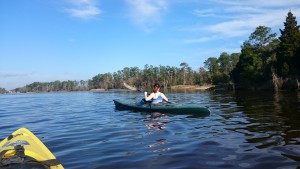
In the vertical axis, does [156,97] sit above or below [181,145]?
above

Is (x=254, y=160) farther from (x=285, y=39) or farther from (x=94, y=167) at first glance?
(x=285, y=39)

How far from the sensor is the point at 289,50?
43438 mm

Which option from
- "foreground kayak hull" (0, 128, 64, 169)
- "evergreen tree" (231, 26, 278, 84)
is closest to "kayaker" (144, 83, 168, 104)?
"foreground kayak hull" (0, 128, 64, 169)

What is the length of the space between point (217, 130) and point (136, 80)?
120 m

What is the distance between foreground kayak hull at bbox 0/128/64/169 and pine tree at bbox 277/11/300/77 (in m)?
41.4

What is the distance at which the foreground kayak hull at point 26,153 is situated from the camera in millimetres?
4941

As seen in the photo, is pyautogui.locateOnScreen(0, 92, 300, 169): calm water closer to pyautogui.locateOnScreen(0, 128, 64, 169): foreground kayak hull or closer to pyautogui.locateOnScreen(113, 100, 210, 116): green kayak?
pyautogui.locateOnScreen(0, 128, 64, 169): foreground kayak hull

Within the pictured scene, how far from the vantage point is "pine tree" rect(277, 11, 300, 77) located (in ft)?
138

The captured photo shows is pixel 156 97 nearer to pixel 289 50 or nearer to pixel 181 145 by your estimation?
pixel 181 145

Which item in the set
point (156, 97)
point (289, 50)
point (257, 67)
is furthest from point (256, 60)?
point (156, 97)

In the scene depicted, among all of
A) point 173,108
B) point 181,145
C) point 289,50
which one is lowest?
point 181,145

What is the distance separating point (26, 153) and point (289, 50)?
44.4 meters

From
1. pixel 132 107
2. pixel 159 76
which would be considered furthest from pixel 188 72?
pixel 132 107

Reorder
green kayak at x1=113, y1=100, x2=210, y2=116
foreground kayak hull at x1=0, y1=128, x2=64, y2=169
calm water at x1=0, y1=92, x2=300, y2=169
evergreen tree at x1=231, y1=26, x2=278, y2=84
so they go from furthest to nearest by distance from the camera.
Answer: evergreen tree at x1=231, y1=26, x2=278, y2=84, green kayak at x1=113, y1=100, x2=210, y2=116, calm water at x1=0, y1=92, x2=300, y2=169, foreground kayak hull at x1=0, y1=128, x2=64, y2=169
